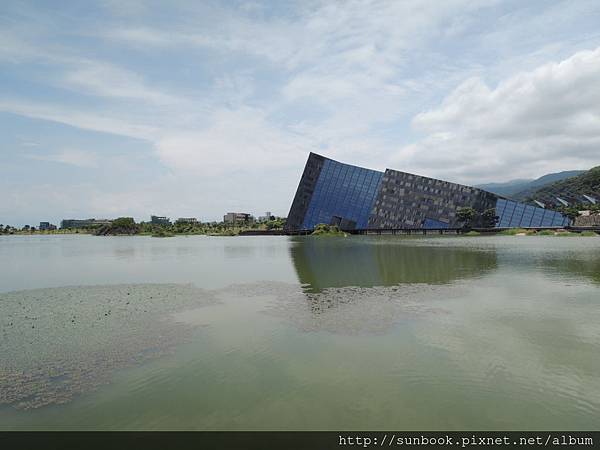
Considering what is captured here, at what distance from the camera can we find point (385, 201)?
317 ft

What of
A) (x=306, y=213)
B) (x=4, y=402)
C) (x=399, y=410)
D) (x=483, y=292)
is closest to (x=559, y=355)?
(x=399, y=410)

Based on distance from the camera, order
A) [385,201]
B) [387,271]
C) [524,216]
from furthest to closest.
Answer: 1. [385,201]
2. [524,216]
3. [387,271]

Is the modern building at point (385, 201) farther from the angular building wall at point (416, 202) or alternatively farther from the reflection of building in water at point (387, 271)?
the reflection of building in water at point (387, 271)

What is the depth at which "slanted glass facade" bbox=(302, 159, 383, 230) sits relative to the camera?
9625cm

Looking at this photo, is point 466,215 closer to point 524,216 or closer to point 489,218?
point 489,218

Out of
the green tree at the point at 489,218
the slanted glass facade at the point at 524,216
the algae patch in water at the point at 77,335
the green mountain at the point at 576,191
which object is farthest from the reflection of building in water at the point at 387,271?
the green mountain at the point at 576,191

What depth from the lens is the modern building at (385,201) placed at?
93750mm

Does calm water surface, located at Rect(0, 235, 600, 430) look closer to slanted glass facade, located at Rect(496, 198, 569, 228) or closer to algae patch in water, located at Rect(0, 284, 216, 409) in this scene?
algae patch in water, located at Rect(0, 284, 216, 409)

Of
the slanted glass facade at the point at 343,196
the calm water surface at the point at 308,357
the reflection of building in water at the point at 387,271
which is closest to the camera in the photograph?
the calm water surface at the point at 308,357

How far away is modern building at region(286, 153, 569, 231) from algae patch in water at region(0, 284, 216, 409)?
253ft

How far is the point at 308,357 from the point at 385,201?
293ft

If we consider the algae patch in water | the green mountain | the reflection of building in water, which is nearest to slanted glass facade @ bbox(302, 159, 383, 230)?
the reflection of building in water

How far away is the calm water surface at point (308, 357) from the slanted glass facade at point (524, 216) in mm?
80145

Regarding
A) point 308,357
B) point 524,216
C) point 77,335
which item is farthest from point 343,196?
point 308,357
